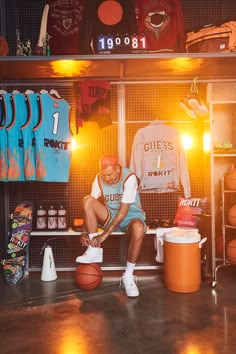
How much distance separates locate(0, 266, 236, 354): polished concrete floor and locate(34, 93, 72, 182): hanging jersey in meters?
1.27

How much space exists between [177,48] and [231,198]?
76.2 inches

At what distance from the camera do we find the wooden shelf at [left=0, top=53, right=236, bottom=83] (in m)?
3.57

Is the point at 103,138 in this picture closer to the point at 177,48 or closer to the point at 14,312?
the point at 177,48

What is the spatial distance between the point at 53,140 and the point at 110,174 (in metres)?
0.75

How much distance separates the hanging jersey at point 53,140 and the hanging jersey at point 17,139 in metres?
0.20

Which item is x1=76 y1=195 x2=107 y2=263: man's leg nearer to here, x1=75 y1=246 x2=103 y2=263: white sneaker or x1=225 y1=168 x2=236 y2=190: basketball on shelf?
x1=75 y1=246 x2=103 y2=263: white sneaker

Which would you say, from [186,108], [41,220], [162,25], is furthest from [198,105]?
[41,220]

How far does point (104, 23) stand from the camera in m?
→ 3.83

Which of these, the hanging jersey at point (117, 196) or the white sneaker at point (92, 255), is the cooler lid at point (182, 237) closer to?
the hanging jersey at point (117, 196)

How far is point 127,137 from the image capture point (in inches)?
176

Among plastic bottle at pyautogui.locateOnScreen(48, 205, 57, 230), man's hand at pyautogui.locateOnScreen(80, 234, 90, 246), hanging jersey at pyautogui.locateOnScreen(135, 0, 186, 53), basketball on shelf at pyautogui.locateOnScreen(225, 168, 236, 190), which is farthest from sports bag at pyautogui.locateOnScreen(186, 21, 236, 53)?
plastic bottle at pyautogui.locateOnScreen(48, 205, 57, 230)

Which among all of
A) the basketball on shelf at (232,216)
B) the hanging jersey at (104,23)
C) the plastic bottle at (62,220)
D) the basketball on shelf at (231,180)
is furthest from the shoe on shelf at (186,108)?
the plastic bottle at (62,220)

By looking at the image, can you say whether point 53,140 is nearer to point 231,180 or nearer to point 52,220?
point 52,220

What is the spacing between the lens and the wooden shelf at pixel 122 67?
357cm
